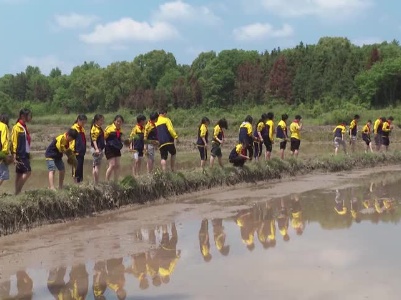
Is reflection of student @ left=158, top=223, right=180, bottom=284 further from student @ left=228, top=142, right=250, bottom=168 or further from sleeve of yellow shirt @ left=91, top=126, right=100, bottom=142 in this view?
student @ left=228, top=142, right=250, bottom=168

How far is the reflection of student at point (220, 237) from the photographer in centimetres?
778

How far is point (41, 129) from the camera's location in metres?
44.9

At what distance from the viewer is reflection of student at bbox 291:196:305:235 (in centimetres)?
920

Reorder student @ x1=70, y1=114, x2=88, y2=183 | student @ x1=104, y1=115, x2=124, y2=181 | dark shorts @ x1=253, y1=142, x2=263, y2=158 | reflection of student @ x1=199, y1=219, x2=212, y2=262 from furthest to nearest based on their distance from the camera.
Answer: dark shorts @ x1=253, y1=142, x2=263, y2=158
student @ x1=104, y1=115, x2=124, y2=181
student @ x1=70, y1=114, x2=88, y2=183
reflection of student @ x1=199, y1=219, x2=212, y2=262

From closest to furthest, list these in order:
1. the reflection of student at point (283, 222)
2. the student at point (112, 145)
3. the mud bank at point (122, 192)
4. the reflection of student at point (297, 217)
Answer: the reflection of student at point (283, 222) → the mud bank at point (122, 192) → the reflection of student at point (297, 217) → the student at point (112, 145)

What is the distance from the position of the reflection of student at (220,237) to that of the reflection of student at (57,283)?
6.78 feet

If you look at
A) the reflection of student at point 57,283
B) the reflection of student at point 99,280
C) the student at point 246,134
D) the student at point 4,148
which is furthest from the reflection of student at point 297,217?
the student at point 4,148

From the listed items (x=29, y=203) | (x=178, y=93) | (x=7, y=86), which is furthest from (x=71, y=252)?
(x=7, y=86)

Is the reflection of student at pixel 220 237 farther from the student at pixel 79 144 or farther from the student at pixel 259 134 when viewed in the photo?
the student at pixel 259 134

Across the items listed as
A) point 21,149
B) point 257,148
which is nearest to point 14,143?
point 21,149

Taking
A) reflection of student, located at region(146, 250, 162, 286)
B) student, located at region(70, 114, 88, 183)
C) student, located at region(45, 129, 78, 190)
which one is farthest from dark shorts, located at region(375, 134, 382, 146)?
reflection of student, located at region(146, 250, 162, 286)

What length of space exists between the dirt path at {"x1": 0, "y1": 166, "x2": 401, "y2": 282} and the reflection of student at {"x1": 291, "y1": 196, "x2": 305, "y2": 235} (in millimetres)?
791

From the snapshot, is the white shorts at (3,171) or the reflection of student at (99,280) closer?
the reflection of student at (99,280)

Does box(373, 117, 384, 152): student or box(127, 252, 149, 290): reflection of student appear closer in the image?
box(127, 252, 149, 290): reflection of student
